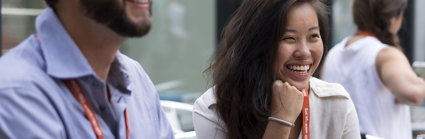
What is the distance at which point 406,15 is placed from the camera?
729 cm

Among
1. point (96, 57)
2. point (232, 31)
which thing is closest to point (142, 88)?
point (96, 57)

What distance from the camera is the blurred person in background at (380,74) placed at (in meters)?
3.20

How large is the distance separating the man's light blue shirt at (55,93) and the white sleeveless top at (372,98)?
2011 millimetres

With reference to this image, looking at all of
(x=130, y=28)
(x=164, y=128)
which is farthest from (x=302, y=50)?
(x=130, y=28)

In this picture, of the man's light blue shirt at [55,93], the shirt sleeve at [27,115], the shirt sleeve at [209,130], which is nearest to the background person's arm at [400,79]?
the shirt sleeve at [209,130]

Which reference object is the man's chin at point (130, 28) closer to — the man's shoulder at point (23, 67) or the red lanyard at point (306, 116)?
the man's shoulder at point (23, 67)

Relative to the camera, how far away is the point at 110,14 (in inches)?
55.4

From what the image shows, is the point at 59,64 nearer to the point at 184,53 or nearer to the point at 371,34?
the point at 371,34

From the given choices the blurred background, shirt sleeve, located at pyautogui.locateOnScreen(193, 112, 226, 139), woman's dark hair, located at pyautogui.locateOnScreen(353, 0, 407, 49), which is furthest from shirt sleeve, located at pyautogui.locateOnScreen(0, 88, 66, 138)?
the blurred background

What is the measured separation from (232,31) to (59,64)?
39.8 inches

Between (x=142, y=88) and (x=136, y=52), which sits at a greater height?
(x=142, y=88)

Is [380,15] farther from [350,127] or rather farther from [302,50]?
[302,50]

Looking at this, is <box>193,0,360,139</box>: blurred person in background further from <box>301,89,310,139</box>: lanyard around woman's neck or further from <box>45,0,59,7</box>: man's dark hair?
<box>45,0,59,7</box>: man's dark hair

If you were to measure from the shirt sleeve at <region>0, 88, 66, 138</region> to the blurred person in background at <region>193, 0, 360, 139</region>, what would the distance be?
0.94 meters
